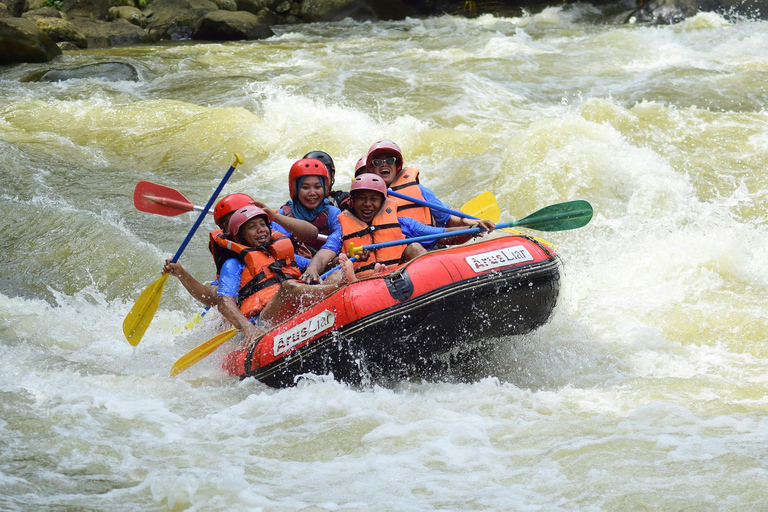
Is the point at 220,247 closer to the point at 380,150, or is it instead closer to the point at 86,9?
the point at 380,150

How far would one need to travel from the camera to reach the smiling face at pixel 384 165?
185 inches

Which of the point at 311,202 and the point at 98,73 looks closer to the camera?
the point at 311,202

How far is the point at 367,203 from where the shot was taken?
13.8ft

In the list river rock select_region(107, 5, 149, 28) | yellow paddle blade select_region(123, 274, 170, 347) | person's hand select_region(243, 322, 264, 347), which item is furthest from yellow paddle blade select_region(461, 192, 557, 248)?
river rock select_region(107, 5, 149, 28)

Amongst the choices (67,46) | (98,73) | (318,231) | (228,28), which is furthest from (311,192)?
(228,28)

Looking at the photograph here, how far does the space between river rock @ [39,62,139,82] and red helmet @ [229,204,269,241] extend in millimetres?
8791

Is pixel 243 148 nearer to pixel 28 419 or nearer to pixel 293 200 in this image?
pixel 293 200

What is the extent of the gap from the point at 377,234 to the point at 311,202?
672mm

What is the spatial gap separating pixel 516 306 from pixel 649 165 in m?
3.90

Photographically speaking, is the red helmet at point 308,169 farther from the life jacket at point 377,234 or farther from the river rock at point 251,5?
the river rock at point 251,5

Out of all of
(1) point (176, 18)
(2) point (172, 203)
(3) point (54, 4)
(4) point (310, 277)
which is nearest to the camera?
(4) point (310, 277)

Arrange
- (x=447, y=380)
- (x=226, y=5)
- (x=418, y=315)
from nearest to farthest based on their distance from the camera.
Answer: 1. (x=418, y=315)
2. (x=447, y=380)
3. (x=226, y=5)

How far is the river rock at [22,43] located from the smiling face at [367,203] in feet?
36.3

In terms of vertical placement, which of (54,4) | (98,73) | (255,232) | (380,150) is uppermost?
(54,4)
